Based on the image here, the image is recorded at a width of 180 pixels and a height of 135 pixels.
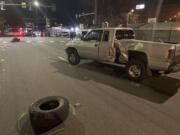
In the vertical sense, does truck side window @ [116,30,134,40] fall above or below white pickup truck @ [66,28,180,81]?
above

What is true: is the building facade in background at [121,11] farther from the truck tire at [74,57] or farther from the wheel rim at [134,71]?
the wheel rim at [134,71]

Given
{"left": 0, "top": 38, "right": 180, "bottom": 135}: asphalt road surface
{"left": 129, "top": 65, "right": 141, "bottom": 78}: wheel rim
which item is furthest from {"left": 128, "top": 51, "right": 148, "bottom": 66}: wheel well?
{"left": 0, "top": 38, "right": 180, "bottom": 135}: asphalt road surface

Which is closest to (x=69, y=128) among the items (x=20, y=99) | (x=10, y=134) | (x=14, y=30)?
(x=10, y=134)

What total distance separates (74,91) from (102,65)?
389cm

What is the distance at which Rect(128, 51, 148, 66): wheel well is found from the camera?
6339 mm

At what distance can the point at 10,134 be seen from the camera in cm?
343

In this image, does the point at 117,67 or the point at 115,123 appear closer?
the point at 115,123

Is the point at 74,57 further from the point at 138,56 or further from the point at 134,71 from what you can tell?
the point at 138,56

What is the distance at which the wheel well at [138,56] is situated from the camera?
634 centimetres

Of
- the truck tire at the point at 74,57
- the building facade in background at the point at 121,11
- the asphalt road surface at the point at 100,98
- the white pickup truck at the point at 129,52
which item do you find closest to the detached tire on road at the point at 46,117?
the asphalt road surface at the point at 100,98

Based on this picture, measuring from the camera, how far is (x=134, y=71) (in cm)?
676

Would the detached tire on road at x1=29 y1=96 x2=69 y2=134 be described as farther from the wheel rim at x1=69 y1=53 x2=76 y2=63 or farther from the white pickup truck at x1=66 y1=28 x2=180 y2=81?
the wheel rim at x1=69 y1=53 x2=76 y2=63

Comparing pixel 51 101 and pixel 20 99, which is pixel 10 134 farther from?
pixel 20 99

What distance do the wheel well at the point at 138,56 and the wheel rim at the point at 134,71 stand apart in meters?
0.32
